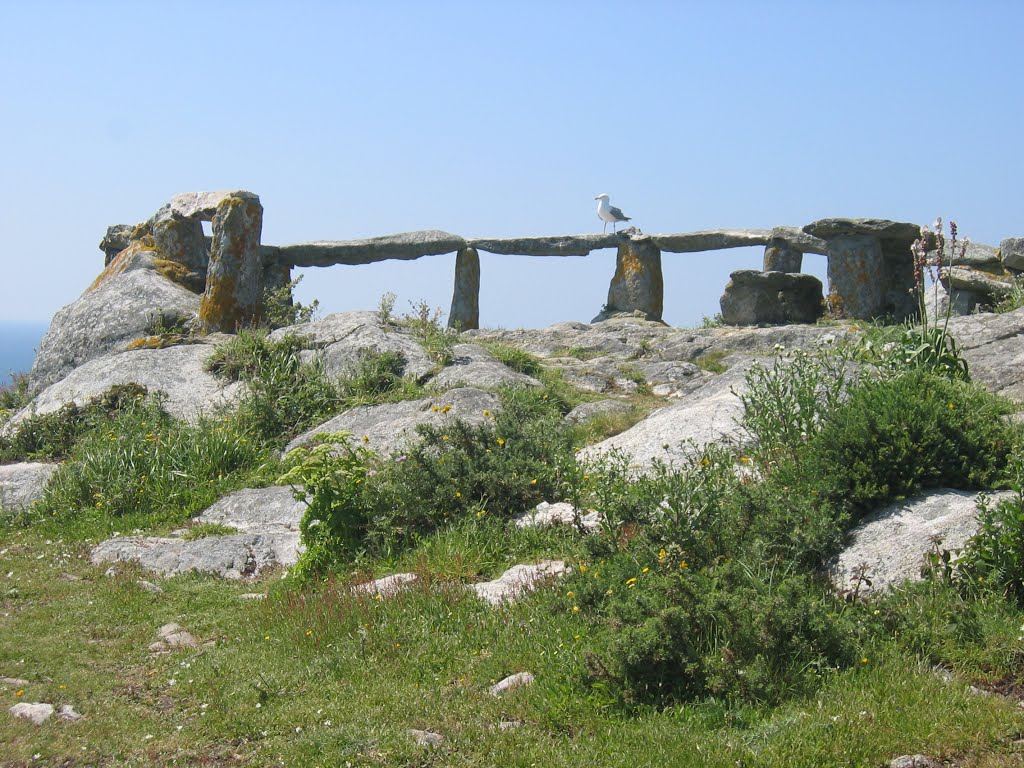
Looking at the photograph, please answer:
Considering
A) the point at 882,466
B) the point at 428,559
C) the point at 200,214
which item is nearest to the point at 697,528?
the point at 882,466

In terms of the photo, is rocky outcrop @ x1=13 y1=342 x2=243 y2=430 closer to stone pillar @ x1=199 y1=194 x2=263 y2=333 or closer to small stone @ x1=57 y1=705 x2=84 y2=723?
stone pillar @ x1=199 y1=194 x2=263 y2=333

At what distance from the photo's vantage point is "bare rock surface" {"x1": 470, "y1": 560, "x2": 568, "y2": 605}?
7.05 m

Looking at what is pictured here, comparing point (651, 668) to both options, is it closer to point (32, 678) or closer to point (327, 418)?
point (32, 678)

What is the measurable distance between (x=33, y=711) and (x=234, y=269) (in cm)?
1218

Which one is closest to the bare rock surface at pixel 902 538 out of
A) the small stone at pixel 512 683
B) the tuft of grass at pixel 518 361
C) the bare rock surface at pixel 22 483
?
the small stone at pixel 512 683

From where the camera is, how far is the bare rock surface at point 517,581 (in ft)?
23.1

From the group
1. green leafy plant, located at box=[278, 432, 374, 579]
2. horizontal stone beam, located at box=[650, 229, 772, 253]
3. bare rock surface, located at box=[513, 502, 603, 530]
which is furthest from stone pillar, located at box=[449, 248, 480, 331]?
bare rock surface, located at box=[513, 502, 603, 530]

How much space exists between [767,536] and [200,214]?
51.1 ft

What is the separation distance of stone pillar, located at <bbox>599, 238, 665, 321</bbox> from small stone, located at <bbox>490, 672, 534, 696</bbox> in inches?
635

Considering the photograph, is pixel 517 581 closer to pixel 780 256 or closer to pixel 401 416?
pixel 401 416

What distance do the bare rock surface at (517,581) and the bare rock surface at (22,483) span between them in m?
6.74

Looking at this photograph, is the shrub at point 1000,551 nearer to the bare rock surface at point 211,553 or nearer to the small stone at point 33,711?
the small stone at point 33,711

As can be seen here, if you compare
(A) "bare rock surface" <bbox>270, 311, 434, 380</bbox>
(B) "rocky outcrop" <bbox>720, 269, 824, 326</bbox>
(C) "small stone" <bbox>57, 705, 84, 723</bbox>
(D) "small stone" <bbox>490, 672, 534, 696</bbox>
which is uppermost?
(B) "rocky outcrop" <bbox>720, 269, 824, 326</bbox>

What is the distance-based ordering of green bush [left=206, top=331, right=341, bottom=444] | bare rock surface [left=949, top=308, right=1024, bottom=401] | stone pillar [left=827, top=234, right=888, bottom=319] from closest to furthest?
bare rock surface [left=949, top=308, right=1024, bottom=401]
green bush [left=206, top=331, right=341, bottom=444]
stone pillar [left=827, top=234, right=888, bottom=319]
